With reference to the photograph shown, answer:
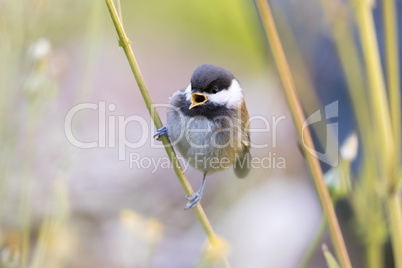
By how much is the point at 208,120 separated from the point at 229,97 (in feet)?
0.32

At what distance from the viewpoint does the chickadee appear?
1.13m

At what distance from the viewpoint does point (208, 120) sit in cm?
116

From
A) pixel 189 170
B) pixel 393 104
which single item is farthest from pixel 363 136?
pixel 189 170

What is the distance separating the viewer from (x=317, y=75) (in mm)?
1921

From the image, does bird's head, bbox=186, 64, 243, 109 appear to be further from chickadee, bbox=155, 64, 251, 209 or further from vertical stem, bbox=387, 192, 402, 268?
vertical stem, bbox=387, 192, 402, 268

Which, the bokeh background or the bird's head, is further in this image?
the bokeh background

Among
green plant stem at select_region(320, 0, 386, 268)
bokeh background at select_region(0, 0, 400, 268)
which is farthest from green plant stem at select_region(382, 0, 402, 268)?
bokeh background at select_region(0, 0, 400, 268)

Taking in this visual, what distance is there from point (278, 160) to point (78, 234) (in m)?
0.86

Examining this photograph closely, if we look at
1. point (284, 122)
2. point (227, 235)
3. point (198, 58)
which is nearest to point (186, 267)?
point (227, 235)

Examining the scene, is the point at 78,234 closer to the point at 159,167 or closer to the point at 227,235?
the point at 159,167

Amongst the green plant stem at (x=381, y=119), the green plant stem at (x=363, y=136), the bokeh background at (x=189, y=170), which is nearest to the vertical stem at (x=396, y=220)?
the green plant stem at (x=381, y=119)

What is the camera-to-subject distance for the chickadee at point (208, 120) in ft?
3.70

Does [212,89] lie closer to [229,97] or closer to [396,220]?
[229,97]

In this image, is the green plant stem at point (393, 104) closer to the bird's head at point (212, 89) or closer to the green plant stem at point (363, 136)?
the green plant stem at point (363, 136)
